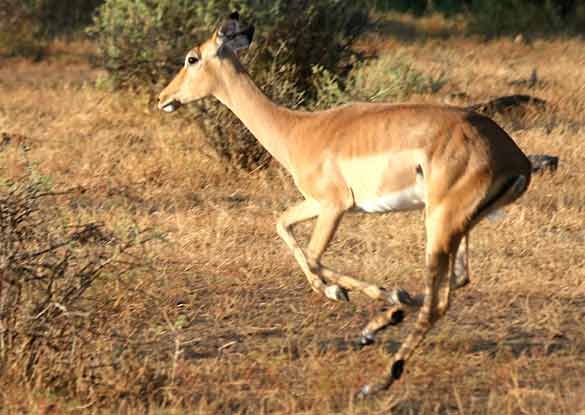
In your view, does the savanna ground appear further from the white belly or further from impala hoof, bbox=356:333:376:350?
the white belly

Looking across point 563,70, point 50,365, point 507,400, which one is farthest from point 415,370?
point 563,70

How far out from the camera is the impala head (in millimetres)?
6996

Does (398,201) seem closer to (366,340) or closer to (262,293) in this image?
(366,340)

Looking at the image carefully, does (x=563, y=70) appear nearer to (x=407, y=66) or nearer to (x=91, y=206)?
(x=407, y=66)

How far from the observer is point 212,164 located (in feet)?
31.5

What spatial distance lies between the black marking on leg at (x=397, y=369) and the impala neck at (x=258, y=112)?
6.15 ft

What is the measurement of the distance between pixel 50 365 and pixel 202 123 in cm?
505

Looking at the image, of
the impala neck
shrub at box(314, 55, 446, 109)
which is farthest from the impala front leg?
shrub at box(314, 55, 446, 109)

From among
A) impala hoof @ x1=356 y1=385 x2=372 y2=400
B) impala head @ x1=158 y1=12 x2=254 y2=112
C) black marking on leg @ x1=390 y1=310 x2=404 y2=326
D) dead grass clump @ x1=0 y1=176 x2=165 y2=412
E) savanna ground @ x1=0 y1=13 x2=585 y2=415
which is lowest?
savanna ground @ x1=0 y1=13 x2=585 y2=415

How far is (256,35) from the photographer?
1093 centimetres

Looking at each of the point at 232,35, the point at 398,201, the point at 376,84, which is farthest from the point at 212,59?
the point at 376,84

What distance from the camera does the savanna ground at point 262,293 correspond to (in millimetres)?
4863

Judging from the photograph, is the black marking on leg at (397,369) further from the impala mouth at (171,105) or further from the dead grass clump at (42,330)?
the impala mouth at (171,105)

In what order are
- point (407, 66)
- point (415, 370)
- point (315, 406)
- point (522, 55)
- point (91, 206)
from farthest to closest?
point (522, 55), point (407, 66), point (91, 206), point (415, 370), point (315, 406)
